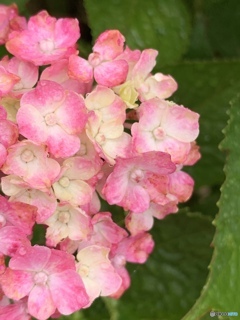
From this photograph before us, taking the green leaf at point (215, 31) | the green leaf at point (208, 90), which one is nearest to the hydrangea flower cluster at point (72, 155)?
the green leaf at point (208, 90)

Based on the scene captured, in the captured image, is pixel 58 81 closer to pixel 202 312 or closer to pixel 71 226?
pixel 71 226

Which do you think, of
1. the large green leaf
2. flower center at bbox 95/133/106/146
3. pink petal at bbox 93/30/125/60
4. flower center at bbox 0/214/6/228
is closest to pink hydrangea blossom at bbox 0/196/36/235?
flower center at bbox 0/214/6/228

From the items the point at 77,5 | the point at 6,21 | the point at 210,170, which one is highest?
the point at 6,21

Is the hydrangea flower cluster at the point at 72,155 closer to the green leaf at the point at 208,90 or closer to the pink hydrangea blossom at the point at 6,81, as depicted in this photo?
the pink hydrangea blossom at the point at 6,81

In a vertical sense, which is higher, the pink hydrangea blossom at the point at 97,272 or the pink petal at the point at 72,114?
the pink petal at the point at 72,114

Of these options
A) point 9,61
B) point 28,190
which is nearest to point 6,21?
point 9,61

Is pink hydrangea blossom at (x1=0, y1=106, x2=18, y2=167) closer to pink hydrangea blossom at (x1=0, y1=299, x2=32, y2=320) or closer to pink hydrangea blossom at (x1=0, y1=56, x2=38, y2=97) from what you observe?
pink hydrangea blossom at (x1=0, y1=56, x2=38, y2=97)

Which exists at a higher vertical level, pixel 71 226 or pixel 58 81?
pixel 58 81
